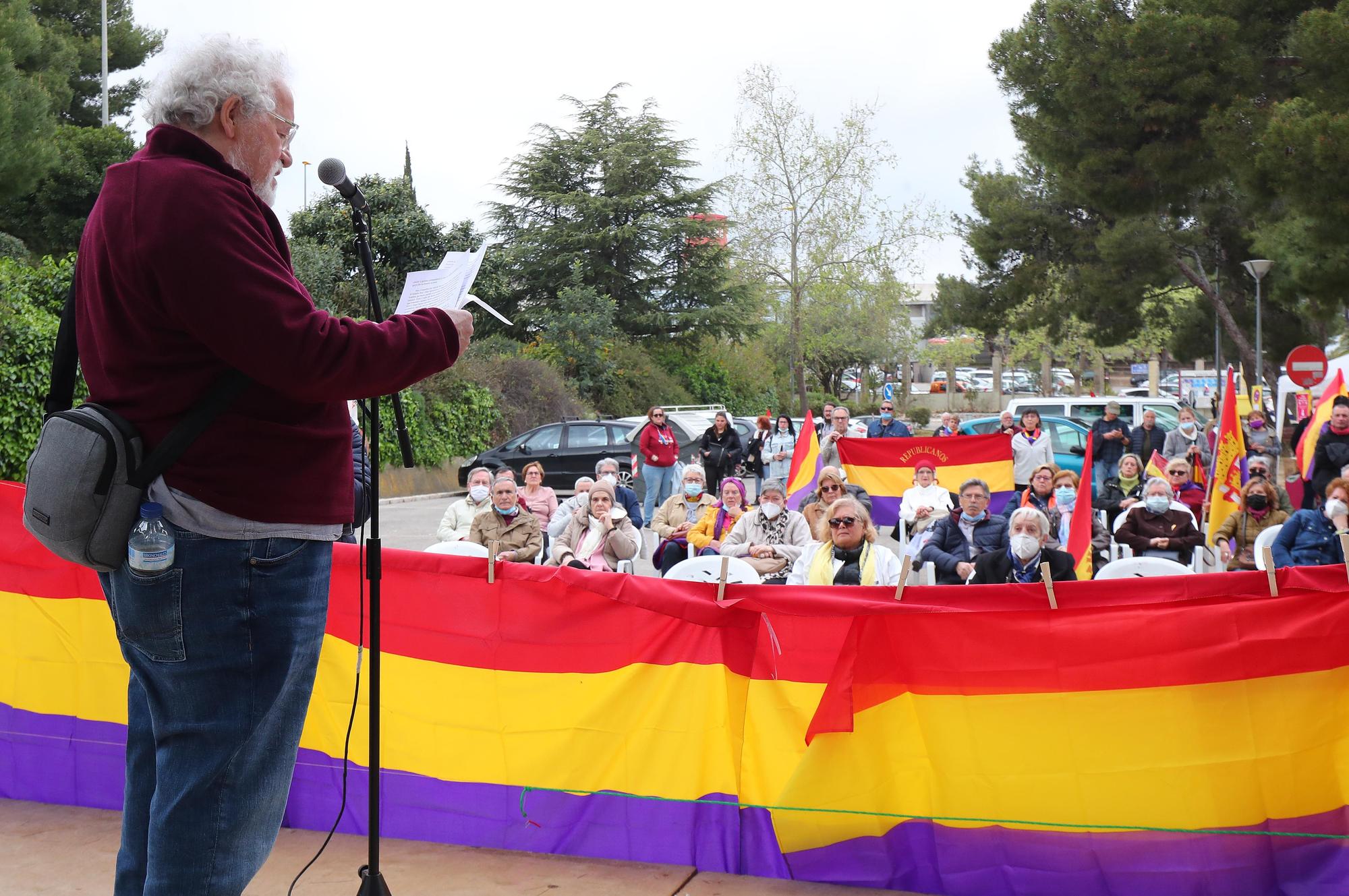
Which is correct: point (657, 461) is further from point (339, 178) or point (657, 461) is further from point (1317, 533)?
point (339, 178)

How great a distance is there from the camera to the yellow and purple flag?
1001 cm

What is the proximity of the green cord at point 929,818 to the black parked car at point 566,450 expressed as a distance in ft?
60.1

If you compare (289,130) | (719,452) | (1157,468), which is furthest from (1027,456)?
(289,130)

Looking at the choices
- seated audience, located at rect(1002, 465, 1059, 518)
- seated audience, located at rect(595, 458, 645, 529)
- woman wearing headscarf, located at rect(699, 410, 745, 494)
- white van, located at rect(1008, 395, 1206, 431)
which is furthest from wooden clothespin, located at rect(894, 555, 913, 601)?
white van, located at rect(1008, 395, 1206, 431)

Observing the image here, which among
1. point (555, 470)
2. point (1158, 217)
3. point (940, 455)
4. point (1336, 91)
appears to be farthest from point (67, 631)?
point (1158, 217)

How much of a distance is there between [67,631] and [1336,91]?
54.4 feet

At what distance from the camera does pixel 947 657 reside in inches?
151

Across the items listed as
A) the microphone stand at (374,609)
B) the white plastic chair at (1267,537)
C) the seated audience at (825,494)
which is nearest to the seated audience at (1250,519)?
the white plastic chair at (1267,537)

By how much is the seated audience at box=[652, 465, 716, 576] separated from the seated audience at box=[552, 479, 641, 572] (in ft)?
1.86

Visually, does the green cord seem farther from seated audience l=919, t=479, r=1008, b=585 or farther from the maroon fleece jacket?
seated audience l=919, t=479, r=1008, b=585

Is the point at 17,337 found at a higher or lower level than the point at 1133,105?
lower

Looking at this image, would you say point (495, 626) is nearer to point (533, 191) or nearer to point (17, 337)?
point (17, 337)

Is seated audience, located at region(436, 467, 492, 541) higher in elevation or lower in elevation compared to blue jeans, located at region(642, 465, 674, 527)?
higher

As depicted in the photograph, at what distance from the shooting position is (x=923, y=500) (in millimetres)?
12508
